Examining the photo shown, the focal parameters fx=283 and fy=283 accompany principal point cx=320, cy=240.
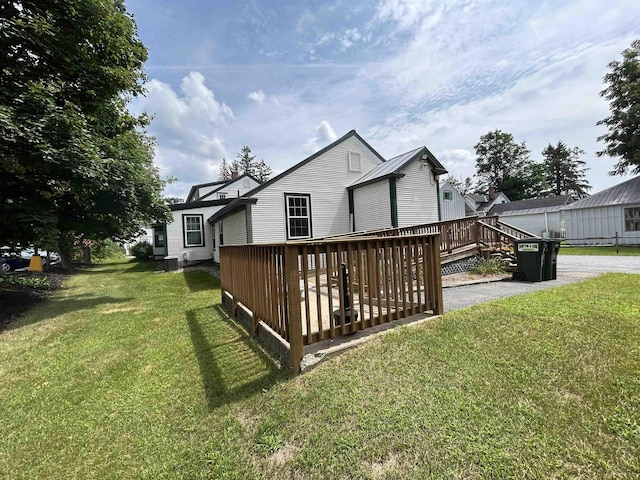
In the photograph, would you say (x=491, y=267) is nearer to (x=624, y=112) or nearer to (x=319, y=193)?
(x=319, y=193)

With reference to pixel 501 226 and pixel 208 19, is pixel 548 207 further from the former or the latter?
pixel 208 19


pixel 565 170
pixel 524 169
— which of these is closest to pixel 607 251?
pixel 524 169

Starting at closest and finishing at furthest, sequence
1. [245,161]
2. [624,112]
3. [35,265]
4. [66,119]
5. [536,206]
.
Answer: [66,119] < [35,265] < [624,112] < [536,206] < [245,161]

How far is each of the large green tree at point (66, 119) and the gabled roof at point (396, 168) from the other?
303 inches

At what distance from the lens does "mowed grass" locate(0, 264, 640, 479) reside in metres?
1.75

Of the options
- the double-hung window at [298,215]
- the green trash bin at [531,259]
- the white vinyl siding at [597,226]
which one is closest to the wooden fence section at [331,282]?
the green trash bin at [531,259]

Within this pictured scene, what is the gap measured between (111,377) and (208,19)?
33.5 feet

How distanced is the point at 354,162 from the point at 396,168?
230cm

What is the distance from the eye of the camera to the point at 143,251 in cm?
2303

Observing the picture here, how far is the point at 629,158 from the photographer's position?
2153 cm

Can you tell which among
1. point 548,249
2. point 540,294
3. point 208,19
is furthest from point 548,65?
point 208,19

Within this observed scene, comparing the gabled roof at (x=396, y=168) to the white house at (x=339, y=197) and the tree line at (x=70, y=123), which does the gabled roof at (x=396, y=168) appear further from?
the tree line at (x=70, y=123)

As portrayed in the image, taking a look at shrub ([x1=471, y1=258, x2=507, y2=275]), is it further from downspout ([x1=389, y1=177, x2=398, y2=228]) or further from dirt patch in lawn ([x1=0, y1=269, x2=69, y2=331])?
dirt patch in lawn ([x1=0, y1=269, x2=69, y2=331])

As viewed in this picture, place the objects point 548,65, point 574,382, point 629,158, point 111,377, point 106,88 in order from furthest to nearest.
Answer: point 629,158
point 548,65
point 106,88
point 111,377
point 574,382
